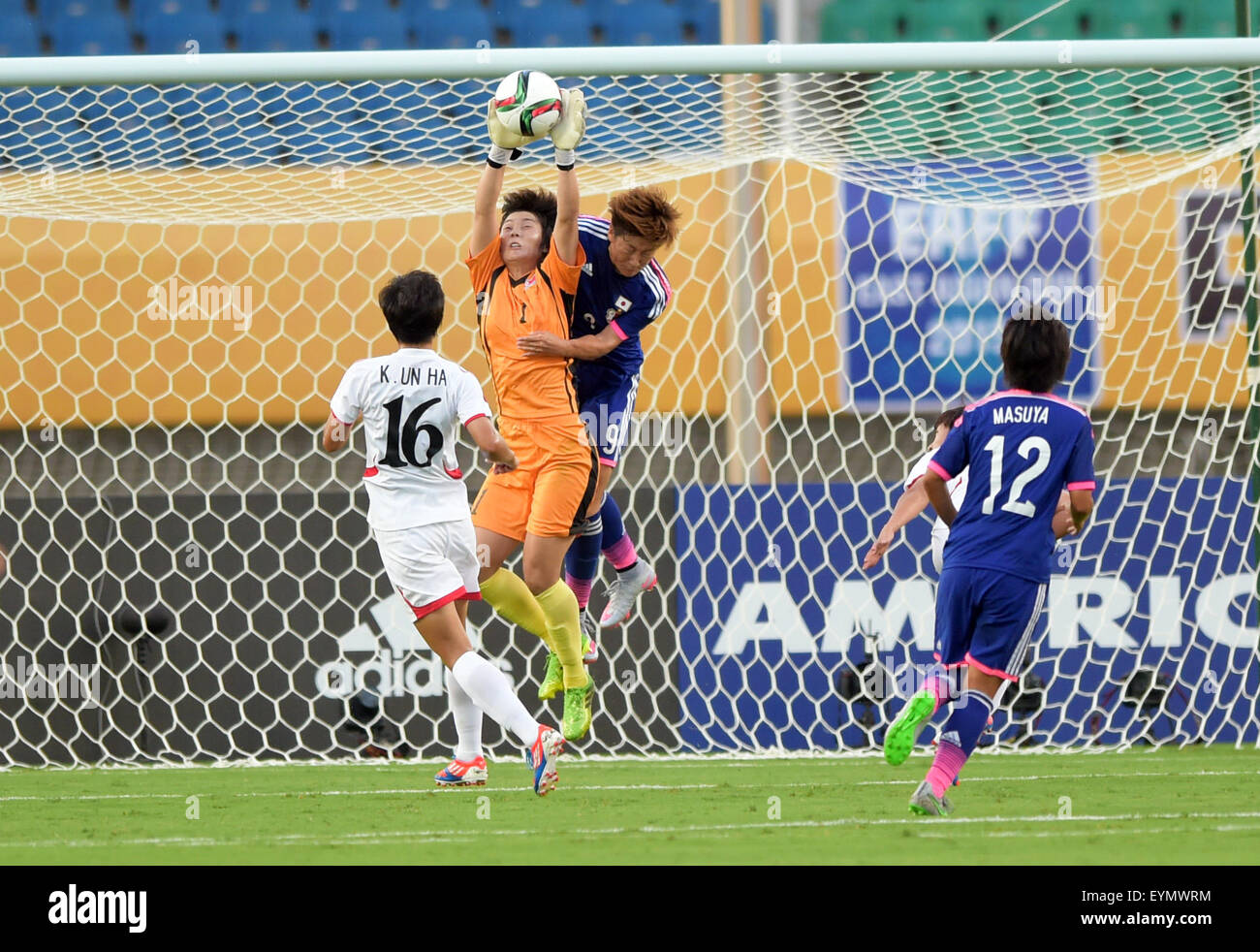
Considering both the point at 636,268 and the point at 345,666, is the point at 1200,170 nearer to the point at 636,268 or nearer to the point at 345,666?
the point at 636,268

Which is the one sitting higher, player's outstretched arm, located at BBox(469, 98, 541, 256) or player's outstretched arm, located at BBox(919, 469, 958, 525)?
player's outstretched arm, located at BBox(469, 98, 541, 256)

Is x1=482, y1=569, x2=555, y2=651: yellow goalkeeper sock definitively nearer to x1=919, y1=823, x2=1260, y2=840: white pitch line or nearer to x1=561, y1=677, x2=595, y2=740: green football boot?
x1=561, y1=677, x2=595, y2=740: green football boot

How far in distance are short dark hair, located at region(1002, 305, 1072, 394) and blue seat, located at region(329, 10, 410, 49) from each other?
7.86m

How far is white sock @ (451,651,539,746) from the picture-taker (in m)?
4.28

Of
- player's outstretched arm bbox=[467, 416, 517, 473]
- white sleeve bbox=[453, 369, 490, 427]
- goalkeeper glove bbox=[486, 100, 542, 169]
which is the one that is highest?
goalkeeper glove bbox=[486, 100, 542, 169]

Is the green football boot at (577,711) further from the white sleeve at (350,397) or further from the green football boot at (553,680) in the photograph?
the white sleeve at (350,397)

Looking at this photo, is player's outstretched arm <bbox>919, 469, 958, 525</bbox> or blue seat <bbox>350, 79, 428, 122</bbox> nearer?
player's outstretched arm <bbox>919, 469, 958, 525</bbox>

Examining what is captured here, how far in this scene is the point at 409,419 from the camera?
4.47m

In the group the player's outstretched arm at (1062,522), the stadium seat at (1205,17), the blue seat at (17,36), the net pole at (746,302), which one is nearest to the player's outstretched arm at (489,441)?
the player's outstretched arm at (1062,522)

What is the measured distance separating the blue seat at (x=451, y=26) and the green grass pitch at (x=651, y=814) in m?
6.46

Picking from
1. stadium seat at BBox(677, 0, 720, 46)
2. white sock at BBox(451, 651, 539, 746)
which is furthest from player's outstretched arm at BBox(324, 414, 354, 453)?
stadium seat at BBox(677, 0, 720, 46)

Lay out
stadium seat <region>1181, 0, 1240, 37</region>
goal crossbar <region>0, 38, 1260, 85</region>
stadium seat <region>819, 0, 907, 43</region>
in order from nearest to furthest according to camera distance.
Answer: goal crossbar <region>0, 38, 1260, 85</region>, stadium seat <region>819, 0, 907, 43</region>, stadium seat <region>1181, 0, 1240, 37</region>

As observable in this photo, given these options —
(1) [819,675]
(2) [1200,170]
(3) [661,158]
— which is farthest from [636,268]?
(2) [1200,170]

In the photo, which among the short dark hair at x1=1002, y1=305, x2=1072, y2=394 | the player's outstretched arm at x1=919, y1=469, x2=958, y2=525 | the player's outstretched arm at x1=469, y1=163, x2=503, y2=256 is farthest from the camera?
the player's outstretched arm at x1=469, y1=163, x2=503, y2=256
